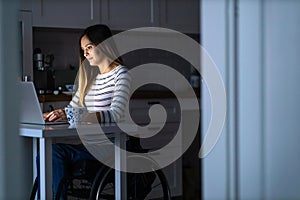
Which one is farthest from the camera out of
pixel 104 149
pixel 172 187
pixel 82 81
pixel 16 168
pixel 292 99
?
pixel 172 187

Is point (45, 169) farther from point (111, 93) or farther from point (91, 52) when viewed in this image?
point (91, 52)

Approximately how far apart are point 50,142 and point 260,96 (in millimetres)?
1736

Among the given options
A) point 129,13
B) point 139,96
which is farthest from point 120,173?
point 129,13

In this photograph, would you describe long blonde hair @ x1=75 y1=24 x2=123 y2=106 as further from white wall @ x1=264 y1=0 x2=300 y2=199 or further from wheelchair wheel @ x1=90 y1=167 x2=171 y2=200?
white wall @ x1=264 y1=0 x2=300 y2=199

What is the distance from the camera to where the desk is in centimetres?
253

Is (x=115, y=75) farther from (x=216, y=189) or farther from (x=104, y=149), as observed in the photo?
(x=216, y=189)

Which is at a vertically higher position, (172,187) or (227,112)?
(227,112)

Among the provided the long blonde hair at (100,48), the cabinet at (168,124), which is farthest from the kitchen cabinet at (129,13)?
the long blonde hair at (100,48)

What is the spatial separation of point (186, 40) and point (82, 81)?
9.28ft

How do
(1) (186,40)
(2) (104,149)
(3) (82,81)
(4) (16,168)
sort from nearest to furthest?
1. (4) (16,168)
2. (2) (104,149)
3. (3) (82,81)
4. (1) (186,40)

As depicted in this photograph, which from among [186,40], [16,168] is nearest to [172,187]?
[186,40]

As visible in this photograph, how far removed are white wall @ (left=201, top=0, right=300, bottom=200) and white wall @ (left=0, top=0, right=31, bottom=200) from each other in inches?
15.5

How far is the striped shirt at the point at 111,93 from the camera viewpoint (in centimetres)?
296

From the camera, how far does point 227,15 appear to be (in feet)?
3.69
